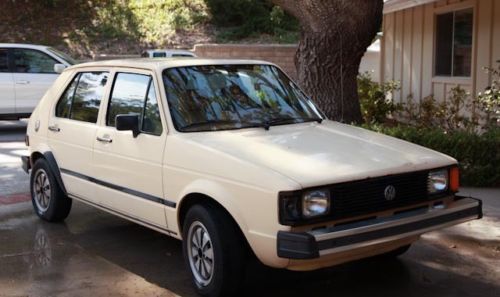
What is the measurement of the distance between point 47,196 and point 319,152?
3.53m

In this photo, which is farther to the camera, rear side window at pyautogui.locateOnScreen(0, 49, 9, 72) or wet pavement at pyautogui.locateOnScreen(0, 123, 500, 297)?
rear side window at pyautogui.locateOnScreen(0, 49, 9, 72)

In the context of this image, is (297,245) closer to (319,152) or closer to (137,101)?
(319,152)

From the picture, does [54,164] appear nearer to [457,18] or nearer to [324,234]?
[324,234]

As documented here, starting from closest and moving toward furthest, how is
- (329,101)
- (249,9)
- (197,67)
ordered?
(197,67) → (329,101) → (249,9)

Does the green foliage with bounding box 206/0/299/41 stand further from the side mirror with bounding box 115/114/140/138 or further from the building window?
the side mirror with bounding box 115/114/140/138

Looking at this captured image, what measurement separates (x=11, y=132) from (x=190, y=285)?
10689 millimetres

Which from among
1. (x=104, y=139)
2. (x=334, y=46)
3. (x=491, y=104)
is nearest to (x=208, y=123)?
(x=104, y=139)

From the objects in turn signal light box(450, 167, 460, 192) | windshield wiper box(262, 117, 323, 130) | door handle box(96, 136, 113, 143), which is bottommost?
turn signal light box(450, 167, 460, 192)

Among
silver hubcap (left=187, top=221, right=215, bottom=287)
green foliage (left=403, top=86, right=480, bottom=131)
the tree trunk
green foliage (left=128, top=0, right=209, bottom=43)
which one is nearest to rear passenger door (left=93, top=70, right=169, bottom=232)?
silver hubcap (left=187, top=221, right=215, bottom=287)

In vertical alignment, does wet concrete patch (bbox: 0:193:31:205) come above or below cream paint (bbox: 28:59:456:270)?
below

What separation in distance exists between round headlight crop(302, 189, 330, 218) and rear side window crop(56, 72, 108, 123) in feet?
8.90

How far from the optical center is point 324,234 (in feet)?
14.1

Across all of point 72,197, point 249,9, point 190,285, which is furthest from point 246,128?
point 249,9

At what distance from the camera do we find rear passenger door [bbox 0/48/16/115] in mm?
14477
